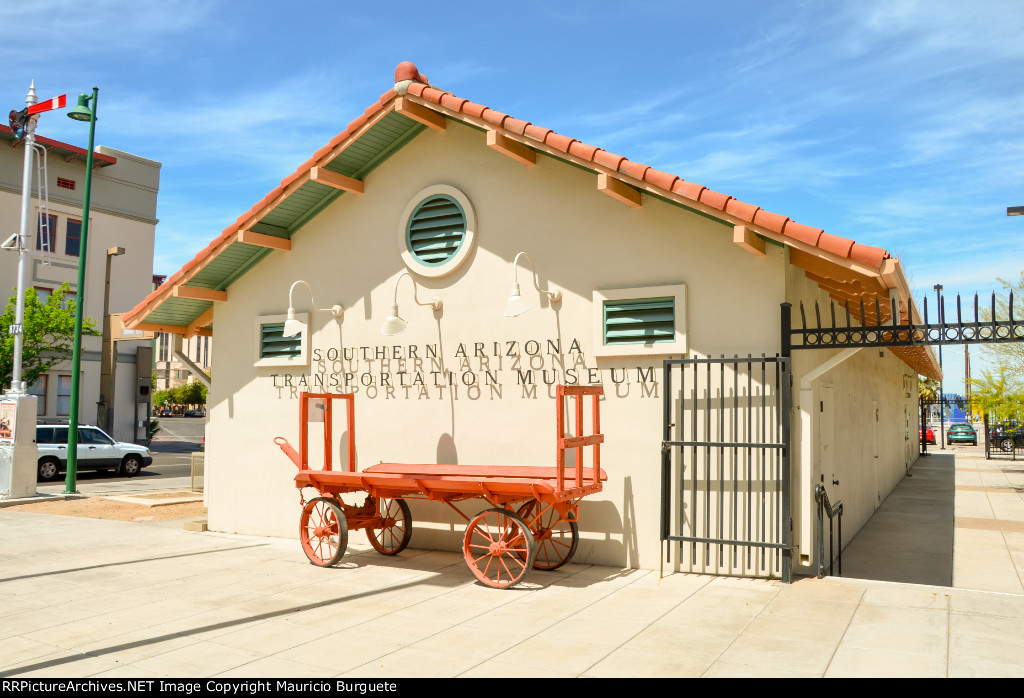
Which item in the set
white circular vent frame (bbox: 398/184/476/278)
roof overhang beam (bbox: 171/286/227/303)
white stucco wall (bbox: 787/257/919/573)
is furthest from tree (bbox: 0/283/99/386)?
white stucco wall (bbox: 787/257/919/573)

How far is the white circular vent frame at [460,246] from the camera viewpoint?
995cm

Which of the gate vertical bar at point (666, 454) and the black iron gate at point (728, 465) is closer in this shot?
the black iron gate at point (728, 465)

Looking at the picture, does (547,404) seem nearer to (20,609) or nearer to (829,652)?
(829,652)

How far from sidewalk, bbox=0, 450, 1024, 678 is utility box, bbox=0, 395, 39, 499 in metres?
7.07

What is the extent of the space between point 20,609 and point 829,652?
6900mm

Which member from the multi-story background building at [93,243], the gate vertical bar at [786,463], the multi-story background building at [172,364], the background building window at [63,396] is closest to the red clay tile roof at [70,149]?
the multi-story background building at [93,243]

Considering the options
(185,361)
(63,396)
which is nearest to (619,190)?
(185,361)

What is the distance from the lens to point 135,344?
117ft

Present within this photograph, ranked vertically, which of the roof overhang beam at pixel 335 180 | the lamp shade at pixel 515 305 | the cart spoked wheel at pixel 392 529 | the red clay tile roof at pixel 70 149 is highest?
the red clay tile roof at pixel 70 149

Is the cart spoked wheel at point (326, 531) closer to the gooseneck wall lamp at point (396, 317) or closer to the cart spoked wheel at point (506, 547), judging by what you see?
the cart spoked wheel at point (506, 547)

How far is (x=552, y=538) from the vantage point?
29.9ft

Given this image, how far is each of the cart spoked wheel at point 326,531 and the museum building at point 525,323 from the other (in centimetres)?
125

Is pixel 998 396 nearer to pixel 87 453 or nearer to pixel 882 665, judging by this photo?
pixel 882 665

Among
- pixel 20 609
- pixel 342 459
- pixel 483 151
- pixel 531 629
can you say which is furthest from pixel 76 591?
pixel 483 151
